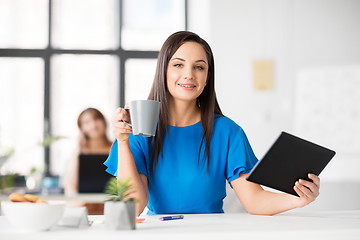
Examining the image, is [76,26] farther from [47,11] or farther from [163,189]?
[163,189]

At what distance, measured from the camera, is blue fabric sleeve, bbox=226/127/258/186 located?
56.8 inches

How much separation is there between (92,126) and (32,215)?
277cm

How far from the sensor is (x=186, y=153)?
1.47 metres

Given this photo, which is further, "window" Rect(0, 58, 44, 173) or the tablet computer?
"window" Rect(0, 58, 44, 173)

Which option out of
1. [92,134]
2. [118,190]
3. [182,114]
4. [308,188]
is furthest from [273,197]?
[92,134]

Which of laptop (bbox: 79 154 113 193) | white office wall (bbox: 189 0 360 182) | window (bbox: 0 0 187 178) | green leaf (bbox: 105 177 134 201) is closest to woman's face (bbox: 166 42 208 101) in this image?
green leaf (bbox: 105 177 134 201)

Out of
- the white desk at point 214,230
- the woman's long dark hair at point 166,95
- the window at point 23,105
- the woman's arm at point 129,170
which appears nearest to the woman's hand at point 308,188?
the white desk at point 214,230

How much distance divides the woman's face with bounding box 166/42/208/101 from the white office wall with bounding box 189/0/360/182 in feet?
7.77

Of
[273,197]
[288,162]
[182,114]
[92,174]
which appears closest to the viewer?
[288,162]

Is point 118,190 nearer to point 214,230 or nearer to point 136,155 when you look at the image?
point 214,230

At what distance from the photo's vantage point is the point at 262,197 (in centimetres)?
137

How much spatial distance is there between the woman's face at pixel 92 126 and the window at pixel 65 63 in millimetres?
873

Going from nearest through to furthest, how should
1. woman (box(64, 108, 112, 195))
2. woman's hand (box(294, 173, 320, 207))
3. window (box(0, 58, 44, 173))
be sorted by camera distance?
1. woman's hand (box(294, 173, 320, 207))
2. woman (box(64, 108, 112, 195))
3. window (box(0, 58, 44, 173))

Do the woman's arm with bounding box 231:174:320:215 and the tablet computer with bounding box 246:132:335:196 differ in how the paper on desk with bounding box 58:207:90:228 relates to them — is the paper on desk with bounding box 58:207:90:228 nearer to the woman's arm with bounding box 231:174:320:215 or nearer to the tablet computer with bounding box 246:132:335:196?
the tablet computer with bounding box 246:132:335:196
